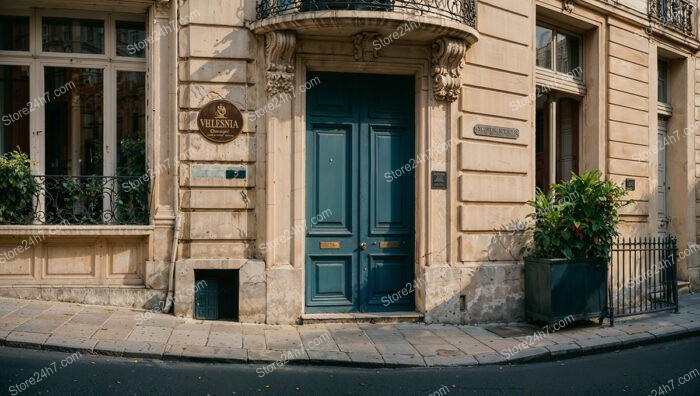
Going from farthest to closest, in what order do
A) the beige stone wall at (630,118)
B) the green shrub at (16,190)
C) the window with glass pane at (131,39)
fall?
the beige stone wall at (630,118) < the window with glass pane at (131,39) < the green shrub at (16,190)

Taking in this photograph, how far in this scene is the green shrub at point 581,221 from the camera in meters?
9.42

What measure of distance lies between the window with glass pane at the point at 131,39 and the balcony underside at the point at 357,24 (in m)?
2.00

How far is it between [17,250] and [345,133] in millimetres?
5286

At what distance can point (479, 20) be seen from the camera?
396 inches

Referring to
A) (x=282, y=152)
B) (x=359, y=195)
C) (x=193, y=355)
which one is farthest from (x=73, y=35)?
(x=193, y=355)

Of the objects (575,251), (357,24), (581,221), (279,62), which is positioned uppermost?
(357,24)

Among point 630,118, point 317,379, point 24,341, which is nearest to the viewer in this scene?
point 317,379

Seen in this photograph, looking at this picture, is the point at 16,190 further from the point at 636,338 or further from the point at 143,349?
the point at 636,338

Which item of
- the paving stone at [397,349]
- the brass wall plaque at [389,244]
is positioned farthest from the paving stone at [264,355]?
the brass wall plaque at [389,244]

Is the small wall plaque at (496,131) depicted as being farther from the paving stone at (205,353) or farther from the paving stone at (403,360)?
the paving stone at (205,353)

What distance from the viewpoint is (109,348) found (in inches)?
279

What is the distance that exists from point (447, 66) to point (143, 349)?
6.20m

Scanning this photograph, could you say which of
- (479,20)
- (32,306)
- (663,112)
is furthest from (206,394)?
(663,112)

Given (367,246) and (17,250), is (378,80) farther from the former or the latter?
(17,250)
